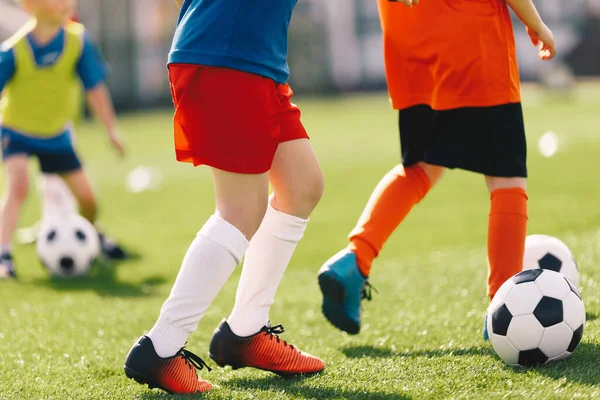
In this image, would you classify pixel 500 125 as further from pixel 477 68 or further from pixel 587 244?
pixel 587 244

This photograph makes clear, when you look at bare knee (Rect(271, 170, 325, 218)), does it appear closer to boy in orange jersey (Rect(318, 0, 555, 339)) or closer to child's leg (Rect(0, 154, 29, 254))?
boy in orange jersey (Rect(318, 0, 555, 339))

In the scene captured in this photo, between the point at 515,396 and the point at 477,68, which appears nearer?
the point at 515,396

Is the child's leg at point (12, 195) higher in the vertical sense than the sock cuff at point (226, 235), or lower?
lower

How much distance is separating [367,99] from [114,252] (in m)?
22.8

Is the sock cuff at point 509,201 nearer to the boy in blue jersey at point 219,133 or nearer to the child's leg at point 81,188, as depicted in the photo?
the boy in blue jersey at point 219,133

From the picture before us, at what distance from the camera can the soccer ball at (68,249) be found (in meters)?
6.12

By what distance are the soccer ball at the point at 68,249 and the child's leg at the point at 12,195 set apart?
22 centimetres

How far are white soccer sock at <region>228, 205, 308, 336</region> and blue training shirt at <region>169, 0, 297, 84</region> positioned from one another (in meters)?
0.53

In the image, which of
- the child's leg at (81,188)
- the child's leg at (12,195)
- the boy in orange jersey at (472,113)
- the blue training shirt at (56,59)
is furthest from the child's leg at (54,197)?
the boy in orange jersey at (472,113)

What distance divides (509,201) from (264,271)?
1.01 metres

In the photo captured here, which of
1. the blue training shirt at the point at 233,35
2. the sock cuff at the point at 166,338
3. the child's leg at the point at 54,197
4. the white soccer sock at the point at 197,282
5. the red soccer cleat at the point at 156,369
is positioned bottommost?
the child's leg at the point at 54,197

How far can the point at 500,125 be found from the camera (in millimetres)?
3424

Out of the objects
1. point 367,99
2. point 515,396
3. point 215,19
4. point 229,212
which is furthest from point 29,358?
point 367,99

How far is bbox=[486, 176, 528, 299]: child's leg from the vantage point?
11.2 ft
